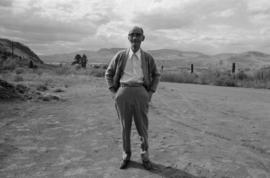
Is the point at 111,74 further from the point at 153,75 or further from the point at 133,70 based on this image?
the point at 153,75

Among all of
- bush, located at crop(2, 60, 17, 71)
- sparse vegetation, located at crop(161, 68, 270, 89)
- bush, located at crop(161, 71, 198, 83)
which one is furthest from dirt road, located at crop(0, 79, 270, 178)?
bush, located at crop(2, 60, 17, 71)

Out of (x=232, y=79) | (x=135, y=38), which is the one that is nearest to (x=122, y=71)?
(x=135, y=38)

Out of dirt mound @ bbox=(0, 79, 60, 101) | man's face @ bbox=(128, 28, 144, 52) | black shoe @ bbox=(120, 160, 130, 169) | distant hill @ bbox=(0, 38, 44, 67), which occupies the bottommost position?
black shoe @ bbox=(120, 160, 130, 169)

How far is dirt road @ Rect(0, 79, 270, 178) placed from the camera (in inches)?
159

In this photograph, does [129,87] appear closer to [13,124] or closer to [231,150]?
[231,150]

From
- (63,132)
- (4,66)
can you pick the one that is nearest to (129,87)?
(63,132)

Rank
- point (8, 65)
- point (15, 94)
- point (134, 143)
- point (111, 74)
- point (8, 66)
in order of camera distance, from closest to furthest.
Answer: point (111, 74) < point (134, 143) < point (15, 94) < point (8, 66) < point (8, 65)

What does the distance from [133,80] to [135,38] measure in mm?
594

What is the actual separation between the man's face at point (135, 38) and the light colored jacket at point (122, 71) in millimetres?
146

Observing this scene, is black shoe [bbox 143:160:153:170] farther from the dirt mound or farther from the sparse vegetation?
the sparse vegetation

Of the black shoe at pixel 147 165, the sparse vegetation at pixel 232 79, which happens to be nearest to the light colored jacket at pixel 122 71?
the black shoe at pixel 147 165

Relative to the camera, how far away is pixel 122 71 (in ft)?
12.6

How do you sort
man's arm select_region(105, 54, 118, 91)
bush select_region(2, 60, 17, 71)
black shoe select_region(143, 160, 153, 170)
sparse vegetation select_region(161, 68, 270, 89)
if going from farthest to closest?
1. bush select_region(2, 60, 17, 71)
2. sparse vegetation select_region(161, 68, 270, 89)
3. black shoe select_region(143, 160, 153, 170)
4. man's arm select_region(105, 54, 118, 91)

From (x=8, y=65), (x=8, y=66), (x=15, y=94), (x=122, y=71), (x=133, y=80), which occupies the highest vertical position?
(x=8, y=65)
